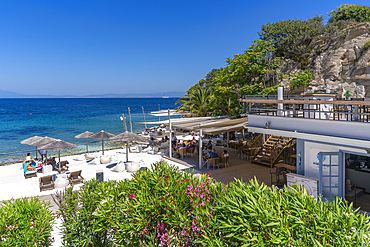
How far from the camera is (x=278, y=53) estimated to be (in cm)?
2797

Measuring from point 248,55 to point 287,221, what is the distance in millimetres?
16701

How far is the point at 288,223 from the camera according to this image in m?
3.10

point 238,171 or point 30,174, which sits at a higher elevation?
point 30,174

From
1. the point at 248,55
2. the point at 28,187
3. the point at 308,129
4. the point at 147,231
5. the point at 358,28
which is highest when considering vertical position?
the point at 358,28

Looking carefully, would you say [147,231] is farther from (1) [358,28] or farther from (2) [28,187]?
(1) [358,28]

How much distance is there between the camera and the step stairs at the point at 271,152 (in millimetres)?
11883

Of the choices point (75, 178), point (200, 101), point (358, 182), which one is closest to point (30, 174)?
point (75, 178)

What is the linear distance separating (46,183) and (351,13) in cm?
3861

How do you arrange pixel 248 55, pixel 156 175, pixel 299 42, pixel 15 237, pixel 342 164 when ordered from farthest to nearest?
1. pixel 299 42
2. pixel 248 55
3. pixel 342 164
4. pixel 156 175
5. pixel 15 237

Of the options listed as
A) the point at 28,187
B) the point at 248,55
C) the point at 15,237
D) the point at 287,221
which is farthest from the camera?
the point at 248,55

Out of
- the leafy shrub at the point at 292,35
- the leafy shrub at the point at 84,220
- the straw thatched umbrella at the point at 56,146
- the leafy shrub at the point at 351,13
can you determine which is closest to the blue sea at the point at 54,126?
the straw thatched umbrella at the point at 56,146

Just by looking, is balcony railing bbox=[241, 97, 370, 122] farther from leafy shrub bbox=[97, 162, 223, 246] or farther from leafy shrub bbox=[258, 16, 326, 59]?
leafy shrub bbox=[258, 16, 326, 59]

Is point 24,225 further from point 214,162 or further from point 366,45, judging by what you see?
point 366,45

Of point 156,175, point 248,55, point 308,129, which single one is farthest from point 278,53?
point 156,175
